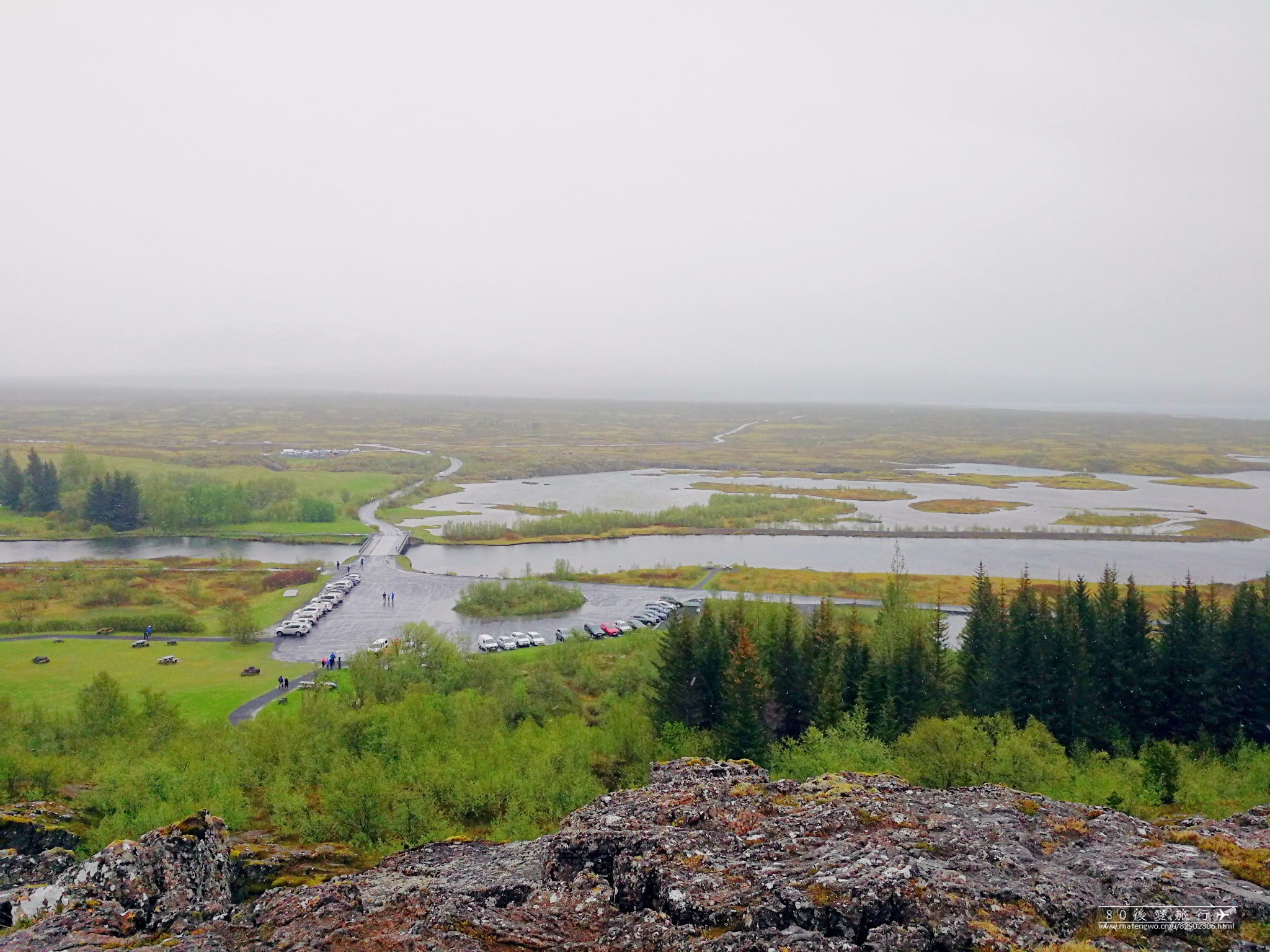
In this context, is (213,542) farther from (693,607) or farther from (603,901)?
(603,901)

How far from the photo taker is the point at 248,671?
42.9 metres

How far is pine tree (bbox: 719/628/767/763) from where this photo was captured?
31.4 metres

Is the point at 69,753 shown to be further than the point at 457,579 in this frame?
No

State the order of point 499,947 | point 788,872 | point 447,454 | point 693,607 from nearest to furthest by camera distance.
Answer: point 499,947 < point 788,872 < point 693,607 < point 447,454

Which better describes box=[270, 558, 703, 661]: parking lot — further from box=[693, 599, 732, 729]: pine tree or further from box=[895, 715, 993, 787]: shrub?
box=[895, 715, 993, 787]: shrub

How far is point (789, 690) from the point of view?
34.8m

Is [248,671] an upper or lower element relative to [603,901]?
lower

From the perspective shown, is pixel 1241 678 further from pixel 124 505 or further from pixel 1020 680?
pixel 124 505

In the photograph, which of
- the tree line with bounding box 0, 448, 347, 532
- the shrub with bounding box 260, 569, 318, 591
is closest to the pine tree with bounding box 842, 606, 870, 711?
the shrub with bounding box 260, 569, 318, 591

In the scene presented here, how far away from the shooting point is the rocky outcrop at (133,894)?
13211 millimetres

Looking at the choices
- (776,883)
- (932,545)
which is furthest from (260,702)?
(932,545)

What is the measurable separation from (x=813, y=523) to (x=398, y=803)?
79.9 m

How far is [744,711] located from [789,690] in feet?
12.9

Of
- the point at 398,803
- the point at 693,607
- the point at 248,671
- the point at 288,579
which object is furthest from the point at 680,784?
the point at 288,579
